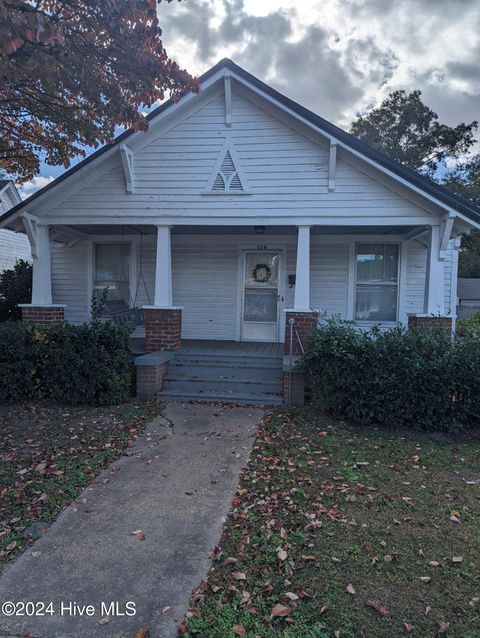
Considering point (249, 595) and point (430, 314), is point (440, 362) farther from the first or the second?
point (249, 595)

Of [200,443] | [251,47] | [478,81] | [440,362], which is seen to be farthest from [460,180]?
[200,443]

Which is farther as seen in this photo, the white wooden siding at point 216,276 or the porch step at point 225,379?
the white wooden siding at point 216,276

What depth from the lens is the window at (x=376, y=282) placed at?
8.92 meters

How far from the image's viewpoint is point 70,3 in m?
5.02

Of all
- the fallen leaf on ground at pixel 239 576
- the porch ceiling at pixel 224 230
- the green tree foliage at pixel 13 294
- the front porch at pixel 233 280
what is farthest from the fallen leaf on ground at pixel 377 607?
the green tree foliage at pixel 13 294

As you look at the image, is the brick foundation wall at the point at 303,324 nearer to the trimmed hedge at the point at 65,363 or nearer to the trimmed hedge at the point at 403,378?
the trimmed hedge at the point at 403,378

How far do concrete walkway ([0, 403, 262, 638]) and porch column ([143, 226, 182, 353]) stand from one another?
2771 millimetres

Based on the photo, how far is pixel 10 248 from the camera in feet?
61.5

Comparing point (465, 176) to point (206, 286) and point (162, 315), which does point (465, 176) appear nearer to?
point (206, 286)

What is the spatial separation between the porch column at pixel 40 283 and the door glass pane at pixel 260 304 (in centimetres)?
399

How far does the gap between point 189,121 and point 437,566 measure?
7.54m

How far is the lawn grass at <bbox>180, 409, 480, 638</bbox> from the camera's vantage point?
7.43 feet

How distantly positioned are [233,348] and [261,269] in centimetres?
217

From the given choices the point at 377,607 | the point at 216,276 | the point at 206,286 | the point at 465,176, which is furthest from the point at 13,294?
the point at 465,176
